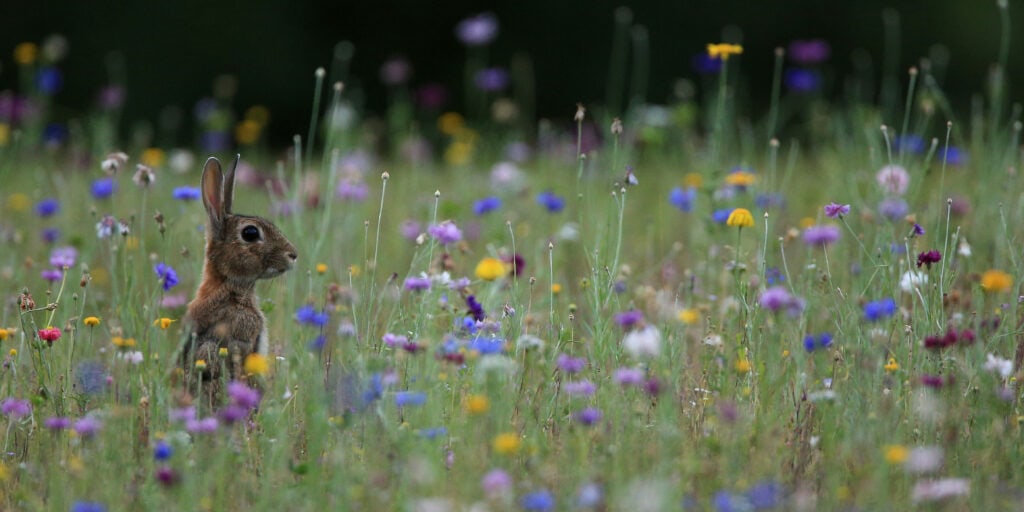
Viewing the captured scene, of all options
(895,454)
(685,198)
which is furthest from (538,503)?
(685,198)

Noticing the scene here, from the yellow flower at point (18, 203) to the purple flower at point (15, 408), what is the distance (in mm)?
3020

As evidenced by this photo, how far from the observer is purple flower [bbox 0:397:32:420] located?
343 cm

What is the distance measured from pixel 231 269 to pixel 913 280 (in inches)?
81.2

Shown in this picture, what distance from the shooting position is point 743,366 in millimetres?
3406

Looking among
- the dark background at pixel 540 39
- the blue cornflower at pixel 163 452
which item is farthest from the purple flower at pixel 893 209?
the dark background at pixel 540 39

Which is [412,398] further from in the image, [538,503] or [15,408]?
[15,408]

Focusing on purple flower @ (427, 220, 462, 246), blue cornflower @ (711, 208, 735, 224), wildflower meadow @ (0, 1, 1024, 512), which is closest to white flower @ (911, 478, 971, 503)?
wildflower meadow @ (0, 1, 1024, 512)

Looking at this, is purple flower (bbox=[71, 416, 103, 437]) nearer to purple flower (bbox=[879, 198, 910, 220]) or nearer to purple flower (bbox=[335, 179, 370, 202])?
purple flower (bbox=[879, 198, 910, 220])

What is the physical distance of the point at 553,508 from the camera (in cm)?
286

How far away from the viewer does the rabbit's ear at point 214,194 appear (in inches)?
159

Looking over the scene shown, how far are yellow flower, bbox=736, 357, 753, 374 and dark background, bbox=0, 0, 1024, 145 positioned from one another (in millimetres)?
8756

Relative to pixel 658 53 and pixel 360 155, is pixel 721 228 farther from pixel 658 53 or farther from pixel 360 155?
pixel 658 53

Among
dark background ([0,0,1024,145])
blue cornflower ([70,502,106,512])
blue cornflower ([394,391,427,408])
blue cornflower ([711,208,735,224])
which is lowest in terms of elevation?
blue cornflower ([70,502,106,512])

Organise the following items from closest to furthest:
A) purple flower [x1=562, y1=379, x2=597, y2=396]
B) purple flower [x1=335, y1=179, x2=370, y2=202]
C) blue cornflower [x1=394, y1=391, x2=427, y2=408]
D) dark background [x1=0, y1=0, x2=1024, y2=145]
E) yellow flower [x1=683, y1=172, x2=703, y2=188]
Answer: blue cornflower [x1=394, y1=391, x2=427, y2=408] → purple flower [x1=562, y1=379, x2=597, y2=396] → purple flower [x1=335, y1=179, x2=370, y2=202] → yellow flower [x1=683, y1=172, x2=703, y2=188] → dark background [x1=0, y1=0, x2=1024, y2=145]
